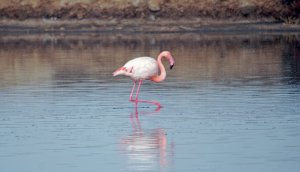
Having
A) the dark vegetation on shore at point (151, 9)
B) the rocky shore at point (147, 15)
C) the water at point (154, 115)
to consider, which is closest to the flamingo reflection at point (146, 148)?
the water at point (154, 115)

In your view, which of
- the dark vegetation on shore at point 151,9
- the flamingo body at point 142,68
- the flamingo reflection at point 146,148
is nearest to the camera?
the flamingo reflection at point 146,148

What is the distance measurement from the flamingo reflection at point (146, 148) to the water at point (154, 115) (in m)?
0.01

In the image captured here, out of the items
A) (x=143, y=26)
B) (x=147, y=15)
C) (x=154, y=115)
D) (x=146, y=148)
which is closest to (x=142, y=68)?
(x=154, y=115)

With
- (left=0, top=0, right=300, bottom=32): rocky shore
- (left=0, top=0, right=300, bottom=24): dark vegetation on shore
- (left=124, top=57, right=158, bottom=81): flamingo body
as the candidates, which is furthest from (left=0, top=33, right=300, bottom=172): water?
(left=0, top=0, right=300, bottom=24): dark vegetation on shore

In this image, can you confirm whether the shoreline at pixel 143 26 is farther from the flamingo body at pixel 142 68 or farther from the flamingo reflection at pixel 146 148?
the flamingo reflection at pixel 146 148

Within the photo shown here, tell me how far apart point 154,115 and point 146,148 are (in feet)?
10.7

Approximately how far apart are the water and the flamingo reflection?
0.01 meters

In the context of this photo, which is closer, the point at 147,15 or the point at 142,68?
the point at 142,68

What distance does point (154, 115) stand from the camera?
15.5 m

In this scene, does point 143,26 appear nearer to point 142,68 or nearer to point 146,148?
point 142,68

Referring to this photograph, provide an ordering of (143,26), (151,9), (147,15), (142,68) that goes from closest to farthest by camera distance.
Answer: (142,68) < (143,26) < (147,15) < (151,9)

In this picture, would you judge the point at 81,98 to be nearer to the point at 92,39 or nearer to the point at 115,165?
the point at 115,165

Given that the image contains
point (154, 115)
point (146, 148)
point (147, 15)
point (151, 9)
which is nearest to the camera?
point (146, 148)

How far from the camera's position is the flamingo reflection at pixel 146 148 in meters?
11.2
